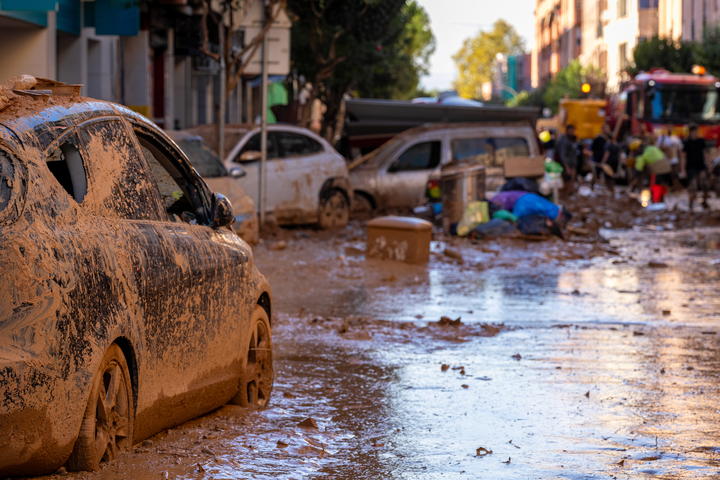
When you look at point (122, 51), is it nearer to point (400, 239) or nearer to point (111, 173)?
point (400, 239)

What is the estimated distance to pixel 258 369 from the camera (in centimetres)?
550

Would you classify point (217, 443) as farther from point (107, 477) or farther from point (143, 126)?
point (143, 126)

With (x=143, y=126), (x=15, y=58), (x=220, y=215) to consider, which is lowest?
(x=220, y=215)

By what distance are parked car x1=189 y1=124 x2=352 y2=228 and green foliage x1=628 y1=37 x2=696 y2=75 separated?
108 feet

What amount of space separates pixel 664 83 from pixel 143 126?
1179 inches

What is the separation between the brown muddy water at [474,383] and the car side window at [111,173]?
1.00 meters

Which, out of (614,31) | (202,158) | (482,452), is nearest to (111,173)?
(482,452)

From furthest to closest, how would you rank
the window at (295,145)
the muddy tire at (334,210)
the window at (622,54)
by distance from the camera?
1. the window at (622,54)
2. the muddy tire at (334,210)
3. the window at (295,145)

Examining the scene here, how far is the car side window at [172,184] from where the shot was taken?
4.64m

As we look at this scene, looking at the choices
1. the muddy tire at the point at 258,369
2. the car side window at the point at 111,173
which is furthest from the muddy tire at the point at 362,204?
the car side window at the point at 111,173

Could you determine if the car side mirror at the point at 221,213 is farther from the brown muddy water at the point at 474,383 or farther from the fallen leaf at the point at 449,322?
the fallen leaf at the point at 449,322

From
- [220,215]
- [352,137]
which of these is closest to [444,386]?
[220,215]

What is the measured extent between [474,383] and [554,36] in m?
103

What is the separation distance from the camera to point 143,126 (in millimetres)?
4508
